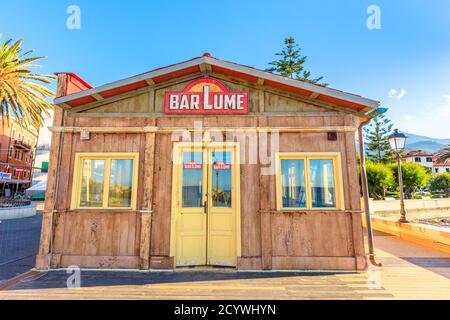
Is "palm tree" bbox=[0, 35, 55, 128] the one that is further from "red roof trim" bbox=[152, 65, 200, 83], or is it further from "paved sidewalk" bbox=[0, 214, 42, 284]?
"red roof trim" bbox=[152, 65, 200, 83]

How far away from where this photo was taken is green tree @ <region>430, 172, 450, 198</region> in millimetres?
41047

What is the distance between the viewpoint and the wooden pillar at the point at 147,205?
516cm

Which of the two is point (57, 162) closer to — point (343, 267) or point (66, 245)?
point (66, 245)

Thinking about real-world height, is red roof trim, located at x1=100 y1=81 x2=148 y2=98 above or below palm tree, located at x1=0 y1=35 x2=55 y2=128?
below

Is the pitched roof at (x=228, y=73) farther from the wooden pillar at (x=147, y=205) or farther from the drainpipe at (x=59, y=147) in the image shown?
the wooden pillar at (x=147, y=205)

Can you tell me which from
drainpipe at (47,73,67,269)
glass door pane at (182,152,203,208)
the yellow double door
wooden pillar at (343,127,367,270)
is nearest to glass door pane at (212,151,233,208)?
the yellow double door

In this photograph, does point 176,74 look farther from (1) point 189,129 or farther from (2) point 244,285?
(2) point 244,285

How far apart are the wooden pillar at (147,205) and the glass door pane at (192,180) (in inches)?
27.4

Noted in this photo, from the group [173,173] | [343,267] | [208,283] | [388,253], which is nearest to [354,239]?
[343,267]

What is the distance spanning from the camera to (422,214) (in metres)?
19.7

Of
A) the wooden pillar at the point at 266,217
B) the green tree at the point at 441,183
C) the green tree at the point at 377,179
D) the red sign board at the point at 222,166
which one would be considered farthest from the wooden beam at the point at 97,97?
the green tree at the point at 441,183

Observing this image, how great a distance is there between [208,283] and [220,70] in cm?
441

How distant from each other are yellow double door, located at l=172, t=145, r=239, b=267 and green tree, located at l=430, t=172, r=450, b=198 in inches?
1930

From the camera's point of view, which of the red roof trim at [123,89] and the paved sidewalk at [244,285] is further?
the red roof trim at [123,89]
